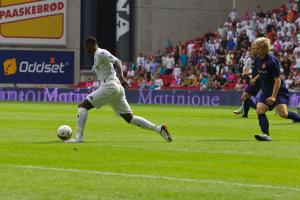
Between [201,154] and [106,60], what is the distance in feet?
9.83

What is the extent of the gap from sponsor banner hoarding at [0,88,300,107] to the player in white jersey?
944 inches

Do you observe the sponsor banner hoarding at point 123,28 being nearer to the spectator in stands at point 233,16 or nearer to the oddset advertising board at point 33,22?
the oddset advertising board at point 33,22

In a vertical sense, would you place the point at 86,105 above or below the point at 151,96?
above

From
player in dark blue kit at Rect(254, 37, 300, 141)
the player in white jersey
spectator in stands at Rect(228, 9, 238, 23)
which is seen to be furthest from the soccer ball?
spectator in stands at Rect(228, 9, 238, 23)

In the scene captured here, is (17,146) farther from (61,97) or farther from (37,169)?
(61,97)

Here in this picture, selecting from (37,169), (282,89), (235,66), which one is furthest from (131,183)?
(235,66)

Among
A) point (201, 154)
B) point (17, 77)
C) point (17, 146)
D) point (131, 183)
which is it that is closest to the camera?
point (131, 183)

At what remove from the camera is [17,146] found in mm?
16047

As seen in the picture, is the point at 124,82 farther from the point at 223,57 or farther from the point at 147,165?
the point at 223,57

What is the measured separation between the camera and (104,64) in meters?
17.0

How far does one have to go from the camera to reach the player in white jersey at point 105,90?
55.1 ft

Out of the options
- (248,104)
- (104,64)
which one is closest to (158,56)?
(248,104)

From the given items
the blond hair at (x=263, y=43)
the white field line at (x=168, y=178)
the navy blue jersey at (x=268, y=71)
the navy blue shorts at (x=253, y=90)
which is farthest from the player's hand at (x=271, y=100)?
the navy blue shorts at (x=253, y=90)

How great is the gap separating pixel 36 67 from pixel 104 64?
39.6 meters
